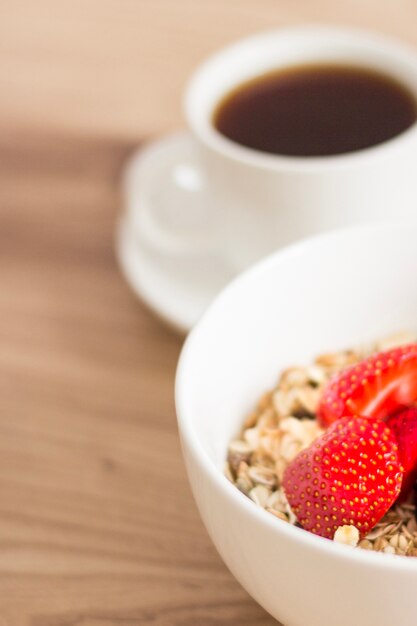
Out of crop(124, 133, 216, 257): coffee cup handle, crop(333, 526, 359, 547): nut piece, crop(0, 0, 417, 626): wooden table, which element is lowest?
crop(0, 0, 417, 626): wooden table

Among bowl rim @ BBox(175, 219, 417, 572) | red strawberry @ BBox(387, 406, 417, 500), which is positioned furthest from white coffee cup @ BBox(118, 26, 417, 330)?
red strawberry @ BBox(387, 406, 417, 500)

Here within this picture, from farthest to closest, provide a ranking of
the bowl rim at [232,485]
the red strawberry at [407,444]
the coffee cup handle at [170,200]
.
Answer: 1. the coffee cup handle at [170,200]
2. the red strawberry at [407,444]
3. the bowl rim at [232,485]

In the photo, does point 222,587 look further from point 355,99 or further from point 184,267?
point 355,99

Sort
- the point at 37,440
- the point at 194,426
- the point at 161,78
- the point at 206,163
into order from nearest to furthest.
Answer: the point at 194,426 → the point at 37,440 → the point at 206,163 → the point at 161,78

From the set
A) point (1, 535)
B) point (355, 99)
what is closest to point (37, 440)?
point (1, 535)

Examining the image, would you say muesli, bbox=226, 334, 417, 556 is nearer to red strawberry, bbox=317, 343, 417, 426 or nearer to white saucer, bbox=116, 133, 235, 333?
red strawberry, bbox=317, 343, 417, 426

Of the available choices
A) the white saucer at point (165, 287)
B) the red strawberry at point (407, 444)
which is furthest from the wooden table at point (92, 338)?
the red strawberry at point (407, 444)

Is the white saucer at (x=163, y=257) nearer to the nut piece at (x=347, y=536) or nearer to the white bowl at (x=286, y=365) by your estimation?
the white bowl at (x=286, y=365)
